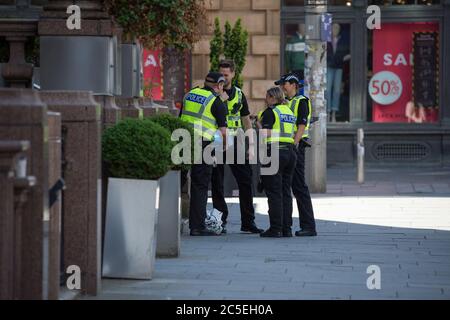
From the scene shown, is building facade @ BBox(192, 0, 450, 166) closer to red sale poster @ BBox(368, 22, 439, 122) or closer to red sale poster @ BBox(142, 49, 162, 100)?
red sale poster @ BBox(368, 22, 439, 122)

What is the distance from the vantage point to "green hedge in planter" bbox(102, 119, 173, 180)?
381 inches

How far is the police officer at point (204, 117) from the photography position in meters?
13.2

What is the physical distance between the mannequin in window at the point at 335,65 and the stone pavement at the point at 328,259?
644cm

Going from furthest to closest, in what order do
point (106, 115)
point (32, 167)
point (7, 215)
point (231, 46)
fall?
point (231, 46), point (106, 115), point (32, 167), point (7, 215)

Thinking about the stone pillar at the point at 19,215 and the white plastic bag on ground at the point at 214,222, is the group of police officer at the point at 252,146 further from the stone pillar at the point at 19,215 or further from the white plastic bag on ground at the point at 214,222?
the stone pillar at the point at 19,215

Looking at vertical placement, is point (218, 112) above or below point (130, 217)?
above

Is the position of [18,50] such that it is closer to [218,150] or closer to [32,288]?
[218,150]

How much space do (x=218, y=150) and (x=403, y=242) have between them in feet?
7.71

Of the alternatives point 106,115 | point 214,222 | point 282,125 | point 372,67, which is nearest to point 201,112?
point 282,125

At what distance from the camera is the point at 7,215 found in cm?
659

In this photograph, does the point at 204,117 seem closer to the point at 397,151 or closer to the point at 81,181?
the point at 81,181

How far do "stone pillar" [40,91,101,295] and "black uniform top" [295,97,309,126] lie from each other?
4999 mm

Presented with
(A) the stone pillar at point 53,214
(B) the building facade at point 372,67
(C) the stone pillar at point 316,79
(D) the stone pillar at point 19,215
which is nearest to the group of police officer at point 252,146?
(C) the stone pillar at point 316,79

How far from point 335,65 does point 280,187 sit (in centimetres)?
1101
